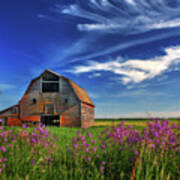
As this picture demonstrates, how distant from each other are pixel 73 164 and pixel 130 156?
53.3 inches

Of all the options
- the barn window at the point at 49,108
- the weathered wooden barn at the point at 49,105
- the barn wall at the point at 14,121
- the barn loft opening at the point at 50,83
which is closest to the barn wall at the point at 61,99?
the weathered wooden barn at the point at 49,105

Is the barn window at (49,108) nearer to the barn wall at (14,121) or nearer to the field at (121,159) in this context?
the barn wall at (14,121)

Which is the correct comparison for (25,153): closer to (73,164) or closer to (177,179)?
(73,164)

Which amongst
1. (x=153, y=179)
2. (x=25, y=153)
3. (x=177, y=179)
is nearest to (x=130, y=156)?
(x=153, y=179)

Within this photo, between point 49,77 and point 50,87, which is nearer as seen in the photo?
point 50,87

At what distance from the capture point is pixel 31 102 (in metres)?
24.0

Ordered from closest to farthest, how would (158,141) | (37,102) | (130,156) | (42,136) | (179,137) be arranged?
(158,141), (179,137), (130,156), (42,136), (37,102)

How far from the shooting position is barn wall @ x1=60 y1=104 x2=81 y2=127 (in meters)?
23.0

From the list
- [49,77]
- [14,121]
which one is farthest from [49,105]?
[14,121]

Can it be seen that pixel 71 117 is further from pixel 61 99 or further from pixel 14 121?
pixel 14 121

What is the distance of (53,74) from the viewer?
24.9 metres

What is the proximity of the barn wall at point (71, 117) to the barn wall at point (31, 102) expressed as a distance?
337 cm

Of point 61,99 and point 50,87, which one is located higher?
point 50,87

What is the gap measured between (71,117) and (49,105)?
310 cm
